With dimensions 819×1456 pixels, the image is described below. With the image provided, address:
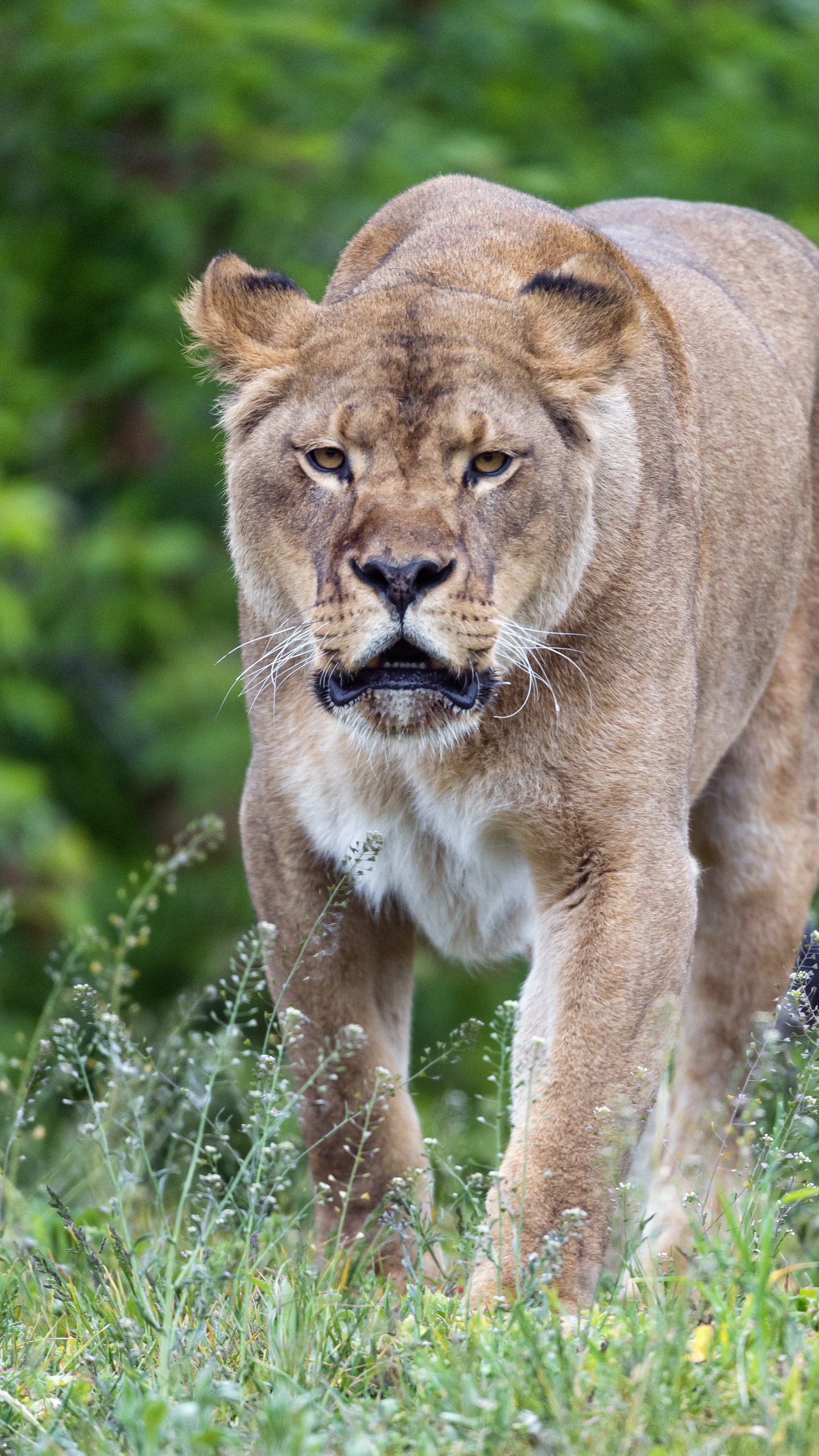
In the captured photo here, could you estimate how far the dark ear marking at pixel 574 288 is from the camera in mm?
3566

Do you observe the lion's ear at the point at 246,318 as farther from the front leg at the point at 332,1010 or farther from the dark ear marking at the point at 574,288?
the front leg at the point at 332,1010

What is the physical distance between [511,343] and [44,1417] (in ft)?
6.73

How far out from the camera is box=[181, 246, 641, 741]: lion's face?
Answer: 3.22 m

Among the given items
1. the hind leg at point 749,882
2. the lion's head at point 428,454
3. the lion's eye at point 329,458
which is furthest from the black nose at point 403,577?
the hind leg at point 749,882

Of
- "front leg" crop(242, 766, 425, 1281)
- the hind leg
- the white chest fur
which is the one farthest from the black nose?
the hind leg

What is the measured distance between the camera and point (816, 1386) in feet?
7.76

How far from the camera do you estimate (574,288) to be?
3.57m

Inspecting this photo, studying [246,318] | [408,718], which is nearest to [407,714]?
[408,718]

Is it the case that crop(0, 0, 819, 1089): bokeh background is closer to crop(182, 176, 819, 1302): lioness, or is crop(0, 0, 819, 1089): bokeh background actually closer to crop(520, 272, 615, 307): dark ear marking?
crop(182, 176, 819, 1302): lioness

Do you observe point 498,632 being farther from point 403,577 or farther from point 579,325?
point 579,325

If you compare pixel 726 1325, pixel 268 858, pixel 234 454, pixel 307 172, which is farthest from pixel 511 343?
pixel 307 172

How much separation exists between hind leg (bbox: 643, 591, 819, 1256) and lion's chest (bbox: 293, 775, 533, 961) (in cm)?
87

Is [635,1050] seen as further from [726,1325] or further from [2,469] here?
[2,469]

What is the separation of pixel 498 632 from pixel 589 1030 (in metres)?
0.75
